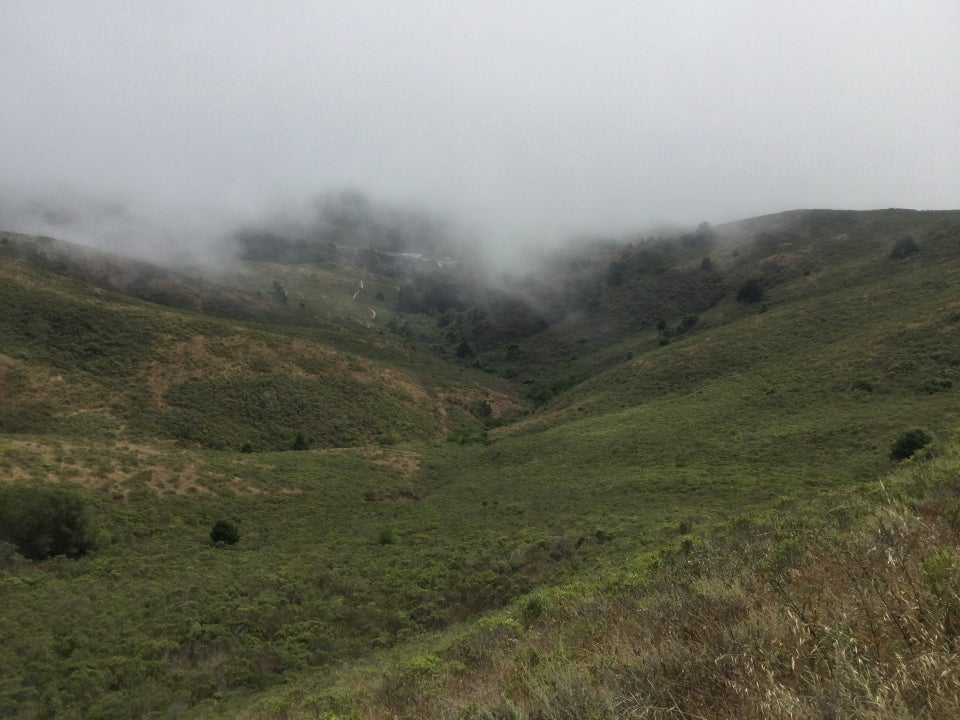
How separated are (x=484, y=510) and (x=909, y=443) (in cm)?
1758

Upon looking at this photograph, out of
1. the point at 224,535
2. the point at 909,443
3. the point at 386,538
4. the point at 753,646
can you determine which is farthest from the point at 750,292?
the point at 753,646

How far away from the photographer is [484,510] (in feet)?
79.6

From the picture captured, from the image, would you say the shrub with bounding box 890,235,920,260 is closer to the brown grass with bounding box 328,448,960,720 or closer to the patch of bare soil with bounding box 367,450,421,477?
the patch of bare soil with bounding box 367,450,421,477

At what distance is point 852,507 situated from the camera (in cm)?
839

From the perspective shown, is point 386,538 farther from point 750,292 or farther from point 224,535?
point 750,292

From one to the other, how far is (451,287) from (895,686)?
14758cm

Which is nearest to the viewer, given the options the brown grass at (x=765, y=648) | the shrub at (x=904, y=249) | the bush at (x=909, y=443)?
the brown grass at (x=765, y=648)

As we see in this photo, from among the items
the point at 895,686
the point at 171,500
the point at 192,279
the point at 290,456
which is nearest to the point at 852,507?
the point at 895,686

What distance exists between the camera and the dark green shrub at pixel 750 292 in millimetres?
67938

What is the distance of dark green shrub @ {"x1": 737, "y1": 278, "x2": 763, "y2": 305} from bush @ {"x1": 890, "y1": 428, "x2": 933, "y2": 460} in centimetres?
5363

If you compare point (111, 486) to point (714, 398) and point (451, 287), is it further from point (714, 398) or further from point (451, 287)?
point (451, 287)

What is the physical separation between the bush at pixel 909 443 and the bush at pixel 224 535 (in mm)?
26951

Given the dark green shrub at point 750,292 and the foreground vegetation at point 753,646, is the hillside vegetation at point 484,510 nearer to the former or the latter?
the foreground vegetation at point 753,646

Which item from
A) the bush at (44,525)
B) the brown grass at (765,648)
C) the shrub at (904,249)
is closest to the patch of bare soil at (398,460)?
the bush at (44,525)
